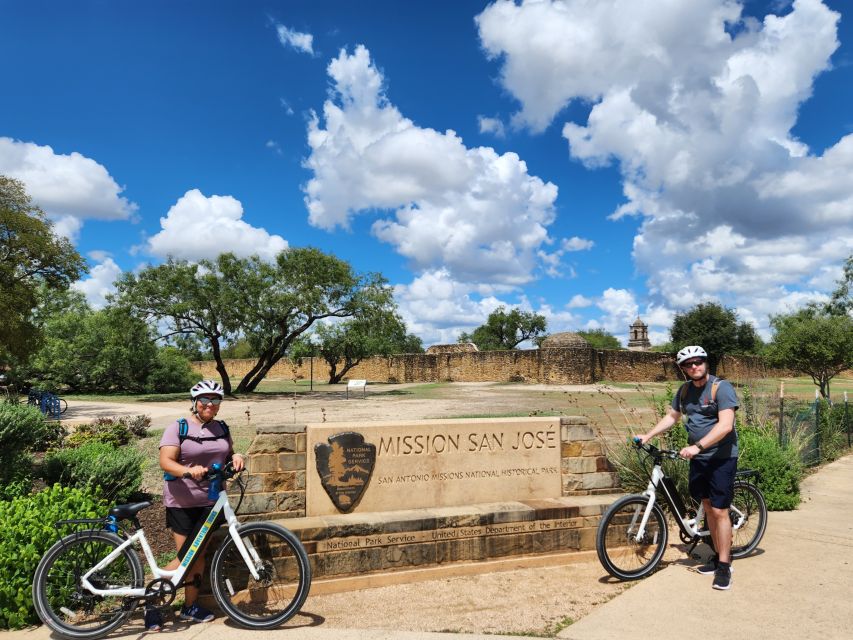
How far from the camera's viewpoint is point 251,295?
26.3 meters

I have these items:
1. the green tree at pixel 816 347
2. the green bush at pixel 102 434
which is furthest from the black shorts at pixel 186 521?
the green tree at pixel 816 347

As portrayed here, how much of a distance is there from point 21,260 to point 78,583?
620 inches

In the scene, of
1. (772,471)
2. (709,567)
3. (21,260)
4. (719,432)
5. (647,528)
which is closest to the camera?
(719,432)

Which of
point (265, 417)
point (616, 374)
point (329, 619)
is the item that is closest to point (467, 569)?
point (329, 619)

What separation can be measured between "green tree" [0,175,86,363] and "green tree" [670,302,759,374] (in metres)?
37.2

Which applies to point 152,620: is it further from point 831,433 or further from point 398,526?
point 831,433

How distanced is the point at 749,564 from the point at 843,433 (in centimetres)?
874

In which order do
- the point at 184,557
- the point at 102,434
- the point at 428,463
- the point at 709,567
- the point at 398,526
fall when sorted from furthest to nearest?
the point at 102,434 < the point at 428,463 < the point at 398,526 < the point at 709,567 < the point at 184,557

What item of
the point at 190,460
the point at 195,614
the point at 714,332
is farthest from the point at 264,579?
the point at 714,332

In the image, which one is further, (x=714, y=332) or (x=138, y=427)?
(x=714, y=332)

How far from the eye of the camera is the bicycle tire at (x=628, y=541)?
4.45 meters

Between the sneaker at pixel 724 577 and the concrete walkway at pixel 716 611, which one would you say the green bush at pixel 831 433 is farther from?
the sneaker at pixel 724 577

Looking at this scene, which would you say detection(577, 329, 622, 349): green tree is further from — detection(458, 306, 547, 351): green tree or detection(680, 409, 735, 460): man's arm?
detection(680, 409, 735, 460): man's arm

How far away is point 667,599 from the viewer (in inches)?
158
